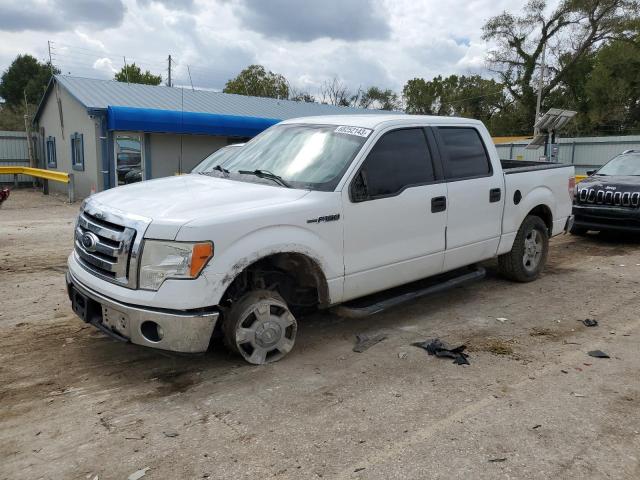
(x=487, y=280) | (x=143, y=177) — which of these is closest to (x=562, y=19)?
(x=143, y=177)

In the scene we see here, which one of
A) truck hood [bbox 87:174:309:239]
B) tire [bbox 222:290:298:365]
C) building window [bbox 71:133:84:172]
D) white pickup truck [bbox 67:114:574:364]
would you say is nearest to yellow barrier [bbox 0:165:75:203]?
building window [bbox 71:133:84:172]

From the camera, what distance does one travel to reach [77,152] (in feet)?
64.5

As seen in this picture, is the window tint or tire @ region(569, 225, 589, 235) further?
tire @ region(569, 225, 589, 235)

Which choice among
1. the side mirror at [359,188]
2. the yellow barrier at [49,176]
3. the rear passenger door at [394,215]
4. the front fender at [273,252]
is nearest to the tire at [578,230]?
the rear passenger door at [394,215]

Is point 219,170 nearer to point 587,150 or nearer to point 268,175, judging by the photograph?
point 268,175

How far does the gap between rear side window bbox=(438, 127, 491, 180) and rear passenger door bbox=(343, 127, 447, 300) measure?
22cm

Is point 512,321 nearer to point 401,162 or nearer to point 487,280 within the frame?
point 487,280

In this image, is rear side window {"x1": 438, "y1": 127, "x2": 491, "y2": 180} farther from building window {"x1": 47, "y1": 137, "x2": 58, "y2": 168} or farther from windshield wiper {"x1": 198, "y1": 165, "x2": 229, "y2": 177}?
building window {"x1": 47, "y1": 137, "x2": 58, "y2": 168}

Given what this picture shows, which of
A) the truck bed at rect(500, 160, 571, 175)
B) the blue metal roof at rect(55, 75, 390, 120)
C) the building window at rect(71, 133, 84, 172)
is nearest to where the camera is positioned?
the truck bed at rect(500, 160, 571, 175)

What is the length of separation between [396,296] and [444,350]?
693mm

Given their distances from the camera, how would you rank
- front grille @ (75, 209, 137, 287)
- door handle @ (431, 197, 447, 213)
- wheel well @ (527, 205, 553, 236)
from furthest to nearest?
wheel well @ (527, 205, 553, 236) → door handle @ (431, 197, 447, 213) → front grille @ (75, 209, 137, 287)

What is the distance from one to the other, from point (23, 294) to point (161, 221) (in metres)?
3.42

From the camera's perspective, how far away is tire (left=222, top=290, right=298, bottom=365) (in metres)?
3.96

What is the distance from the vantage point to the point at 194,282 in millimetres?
3631
